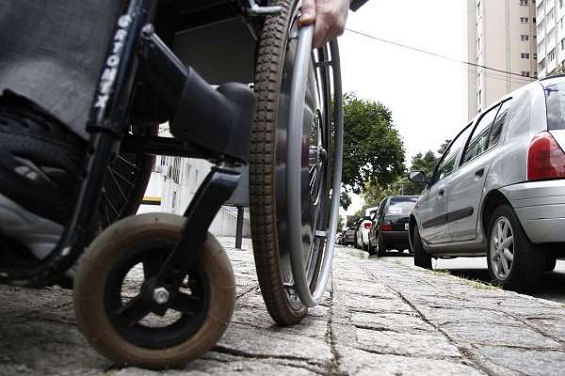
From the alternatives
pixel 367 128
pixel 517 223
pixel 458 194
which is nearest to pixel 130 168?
pixel 517 223

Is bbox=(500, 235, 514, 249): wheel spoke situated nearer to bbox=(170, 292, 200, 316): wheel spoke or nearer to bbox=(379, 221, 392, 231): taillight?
bbox=(170, 292, 200, 316): wheel spoke

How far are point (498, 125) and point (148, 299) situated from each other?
3.87m

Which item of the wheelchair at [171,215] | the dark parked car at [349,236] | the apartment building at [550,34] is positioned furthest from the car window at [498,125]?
the apartment building at [550,34]

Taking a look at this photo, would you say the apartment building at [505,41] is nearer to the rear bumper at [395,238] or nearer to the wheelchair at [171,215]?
the rear bumper at [395,238]

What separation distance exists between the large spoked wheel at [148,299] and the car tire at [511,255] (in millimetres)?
3003

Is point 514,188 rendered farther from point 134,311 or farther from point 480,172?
point 134,311

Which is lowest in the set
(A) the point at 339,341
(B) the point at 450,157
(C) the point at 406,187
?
(A) the point at 339,341

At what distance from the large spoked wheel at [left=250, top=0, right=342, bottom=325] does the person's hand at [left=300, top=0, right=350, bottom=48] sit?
45 millimetres

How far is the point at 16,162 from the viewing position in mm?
1060

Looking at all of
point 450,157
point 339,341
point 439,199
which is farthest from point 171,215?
point 450,157

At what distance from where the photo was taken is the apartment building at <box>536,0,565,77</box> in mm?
55375

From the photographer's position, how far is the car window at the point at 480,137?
4.65 metres

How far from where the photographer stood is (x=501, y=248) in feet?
13.0

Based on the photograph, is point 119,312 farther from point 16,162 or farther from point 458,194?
point 458,194
